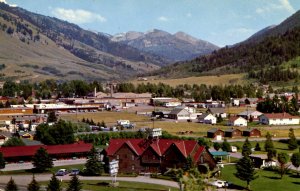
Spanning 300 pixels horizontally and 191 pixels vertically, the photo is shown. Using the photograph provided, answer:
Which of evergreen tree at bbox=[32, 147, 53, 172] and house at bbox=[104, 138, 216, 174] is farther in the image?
evergreen tree at bbox=[32, 147, 53, 172]

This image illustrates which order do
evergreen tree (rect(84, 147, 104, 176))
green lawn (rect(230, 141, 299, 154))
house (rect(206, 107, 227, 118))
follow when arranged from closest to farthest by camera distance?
evergreen tree (rect(84, 147, 104, 176)) → green lawn (rect(230, 141, 299, 154)) → house (rect(206, 107, 227, 118))

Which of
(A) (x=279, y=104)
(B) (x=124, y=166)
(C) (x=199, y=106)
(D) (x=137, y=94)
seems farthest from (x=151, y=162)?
(D) (x=137, y=94)

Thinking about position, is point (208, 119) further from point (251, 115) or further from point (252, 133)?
point (252, 133)

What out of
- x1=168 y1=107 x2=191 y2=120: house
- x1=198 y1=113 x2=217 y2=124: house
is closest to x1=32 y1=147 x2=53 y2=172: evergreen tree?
x1=198 y1=113 x2=217 y2=124: house

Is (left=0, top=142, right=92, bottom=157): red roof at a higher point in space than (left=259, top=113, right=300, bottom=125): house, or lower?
lower

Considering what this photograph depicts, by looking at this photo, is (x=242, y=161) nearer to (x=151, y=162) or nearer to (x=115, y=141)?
(x=151, y=162)

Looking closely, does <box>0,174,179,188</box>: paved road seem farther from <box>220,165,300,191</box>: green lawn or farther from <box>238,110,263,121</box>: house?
<box>238,110,263,121</box>: house

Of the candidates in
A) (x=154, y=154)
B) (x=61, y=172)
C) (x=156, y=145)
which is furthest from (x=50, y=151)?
(x=154, y=154)

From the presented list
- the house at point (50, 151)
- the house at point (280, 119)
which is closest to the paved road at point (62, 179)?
the house at point (50, 151)
